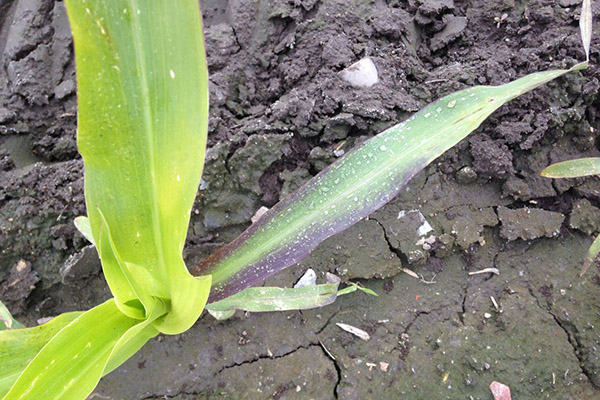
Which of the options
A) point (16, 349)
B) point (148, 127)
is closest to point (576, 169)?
point (148, 127)

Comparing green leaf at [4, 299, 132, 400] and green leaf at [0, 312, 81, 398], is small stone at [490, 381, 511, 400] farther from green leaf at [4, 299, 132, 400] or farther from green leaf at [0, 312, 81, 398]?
green leaf at [0, 312, 81, 398]

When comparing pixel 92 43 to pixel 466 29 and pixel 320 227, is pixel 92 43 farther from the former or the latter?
pixel 466 29

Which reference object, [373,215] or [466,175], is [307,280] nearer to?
[373,215]

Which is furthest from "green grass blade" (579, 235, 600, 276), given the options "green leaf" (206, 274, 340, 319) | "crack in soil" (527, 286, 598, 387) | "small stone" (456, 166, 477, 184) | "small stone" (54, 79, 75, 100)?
"small stone" (54, 79, 75, 100)

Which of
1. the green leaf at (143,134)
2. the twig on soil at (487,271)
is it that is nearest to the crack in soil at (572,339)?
the twig on soil at (487,271)

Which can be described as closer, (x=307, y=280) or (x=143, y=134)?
(x=143, y=134)
